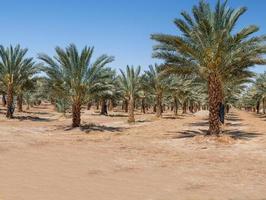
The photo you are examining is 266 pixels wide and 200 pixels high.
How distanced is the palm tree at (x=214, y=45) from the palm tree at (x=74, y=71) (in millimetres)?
6556

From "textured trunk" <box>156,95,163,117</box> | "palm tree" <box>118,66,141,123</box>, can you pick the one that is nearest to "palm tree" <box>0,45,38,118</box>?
"palm tree" <box>118,66,141,123</box>

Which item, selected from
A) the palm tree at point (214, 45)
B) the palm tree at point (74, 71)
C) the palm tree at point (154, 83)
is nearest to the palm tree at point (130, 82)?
the palm tree at point (154, 83)

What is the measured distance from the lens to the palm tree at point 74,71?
25.8m

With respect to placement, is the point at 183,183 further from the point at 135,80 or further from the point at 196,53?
the point at 135,80

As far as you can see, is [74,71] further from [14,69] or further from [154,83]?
[154,83]

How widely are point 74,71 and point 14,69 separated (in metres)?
10.0

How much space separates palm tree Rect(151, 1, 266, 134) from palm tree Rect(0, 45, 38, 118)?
16.7 metres

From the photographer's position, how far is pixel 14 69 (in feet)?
111

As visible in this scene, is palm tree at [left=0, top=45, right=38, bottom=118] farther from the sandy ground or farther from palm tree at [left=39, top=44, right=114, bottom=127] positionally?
the sandy ground

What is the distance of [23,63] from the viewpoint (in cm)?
3412

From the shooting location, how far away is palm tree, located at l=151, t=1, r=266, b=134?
19.6m

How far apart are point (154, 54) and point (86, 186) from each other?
1274 cm

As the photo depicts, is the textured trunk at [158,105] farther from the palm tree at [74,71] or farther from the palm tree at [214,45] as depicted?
the palm tree at [214,45]

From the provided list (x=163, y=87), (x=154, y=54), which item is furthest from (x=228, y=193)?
(x=163, y=87)
